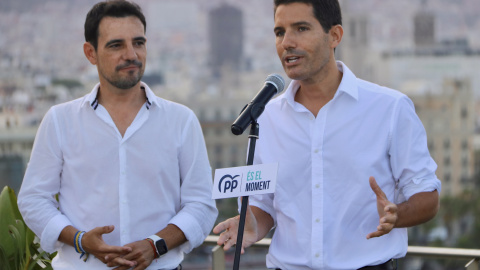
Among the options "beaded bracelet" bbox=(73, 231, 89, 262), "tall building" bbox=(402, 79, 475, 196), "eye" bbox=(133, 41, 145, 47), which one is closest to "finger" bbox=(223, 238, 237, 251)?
"beaded bracelet" bbox=(73, 231, 89, 262)

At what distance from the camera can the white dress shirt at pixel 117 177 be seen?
7.29 feet

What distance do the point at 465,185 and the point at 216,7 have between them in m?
50.3

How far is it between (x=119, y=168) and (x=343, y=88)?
677mm

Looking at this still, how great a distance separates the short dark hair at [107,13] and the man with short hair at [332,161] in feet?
1.50

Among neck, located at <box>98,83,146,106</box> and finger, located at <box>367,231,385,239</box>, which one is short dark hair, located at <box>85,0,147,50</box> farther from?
finger, located at <box>367,231,385,239</box>

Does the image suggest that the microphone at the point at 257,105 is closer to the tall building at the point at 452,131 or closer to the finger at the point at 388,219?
the finger at the point at 388,219

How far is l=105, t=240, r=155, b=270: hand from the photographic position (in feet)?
7.05

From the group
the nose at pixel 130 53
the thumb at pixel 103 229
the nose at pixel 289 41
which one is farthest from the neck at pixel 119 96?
the nose at pixel 289 41

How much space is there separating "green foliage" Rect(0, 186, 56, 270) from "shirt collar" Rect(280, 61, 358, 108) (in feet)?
3.92

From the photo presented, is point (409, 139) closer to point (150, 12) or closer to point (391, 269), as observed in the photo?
point (391, 269)

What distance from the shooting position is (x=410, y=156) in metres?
1.95

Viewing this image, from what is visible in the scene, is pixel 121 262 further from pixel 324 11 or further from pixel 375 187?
pixel 324 11

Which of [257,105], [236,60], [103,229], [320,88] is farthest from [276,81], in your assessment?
[236,60]

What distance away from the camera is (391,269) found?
78.2 inches
